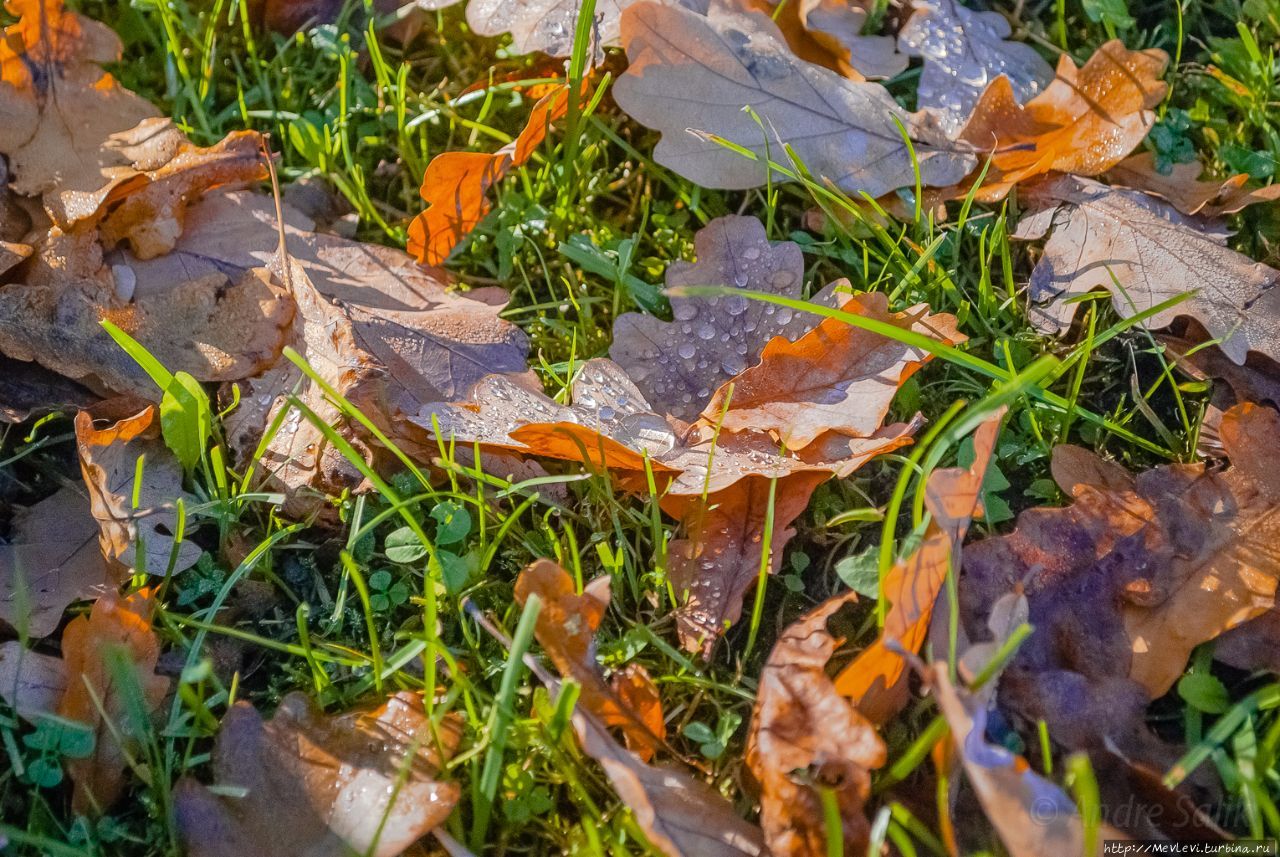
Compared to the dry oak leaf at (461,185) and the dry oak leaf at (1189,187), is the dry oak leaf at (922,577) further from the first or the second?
the dry oak leaf at (461,185)

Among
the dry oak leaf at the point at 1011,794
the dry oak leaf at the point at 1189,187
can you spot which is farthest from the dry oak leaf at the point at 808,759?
the dry oak leaf at the point at 1189,187

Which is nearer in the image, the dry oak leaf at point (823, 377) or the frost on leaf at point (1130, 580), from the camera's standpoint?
the frost on leaf at point (1130, 580)

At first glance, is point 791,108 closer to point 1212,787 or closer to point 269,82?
point 269,82

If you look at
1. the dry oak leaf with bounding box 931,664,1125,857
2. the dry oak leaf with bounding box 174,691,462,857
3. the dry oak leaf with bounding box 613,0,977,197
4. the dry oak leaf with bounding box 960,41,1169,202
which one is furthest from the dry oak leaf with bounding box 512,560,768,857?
the dry oak leaf with bounding box 960,41,1169,202

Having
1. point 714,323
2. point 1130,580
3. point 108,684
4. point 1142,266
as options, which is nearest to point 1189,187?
point 1142,266

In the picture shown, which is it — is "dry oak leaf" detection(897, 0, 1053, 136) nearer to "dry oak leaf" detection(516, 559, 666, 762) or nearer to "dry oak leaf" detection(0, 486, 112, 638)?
"dry oak leaf" detection(516, 559, 666, 762)

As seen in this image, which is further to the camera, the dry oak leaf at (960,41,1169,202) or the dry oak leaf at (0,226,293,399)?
the dry oak leaf at (960,41,1169,202)

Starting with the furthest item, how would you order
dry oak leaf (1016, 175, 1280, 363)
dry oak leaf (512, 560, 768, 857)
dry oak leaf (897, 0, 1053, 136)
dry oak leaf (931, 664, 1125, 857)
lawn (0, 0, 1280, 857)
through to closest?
dry oak leaf (897, 0, 1053, 136), dry oak leaf (1016, 175, 1280, 363), lawn (0, 0, 1280, 857), dry oak leaf (512, 560, 768, 857), dry oak leaf (931, 664, 1125, 857)
